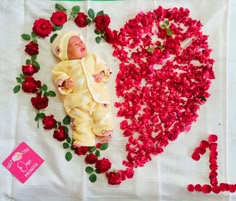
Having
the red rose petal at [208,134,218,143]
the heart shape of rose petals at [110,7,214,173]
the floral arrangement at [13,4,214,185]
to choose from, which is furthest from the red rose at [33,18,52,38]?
the red rose petal at [208,134,218,143]

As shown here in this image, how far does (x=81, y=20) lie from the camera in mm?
1146

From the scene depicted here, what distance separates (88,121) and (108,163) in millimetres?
131

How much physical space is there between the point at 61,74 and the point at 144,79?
0.79 feet

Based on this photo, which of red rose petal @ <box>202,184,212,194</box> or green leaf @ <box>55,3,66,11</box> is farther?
green leaf @ <box>55,3,66,11</box>

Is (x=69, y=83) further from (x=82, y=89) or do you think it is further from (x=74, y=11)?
(x=74, y=11)

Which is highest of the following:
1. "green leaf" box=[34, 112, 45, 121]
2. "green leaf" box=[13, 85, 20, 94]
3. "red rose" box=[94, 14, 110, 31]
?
"red rose" box=[94, 14, 110, 31]

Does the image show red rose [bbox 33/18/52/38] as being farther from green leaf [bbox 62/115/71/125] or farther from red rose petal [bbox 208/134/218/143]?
red rose petal [bbox 208/134/218/143]

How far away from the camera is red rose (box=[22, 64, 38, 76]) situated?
1.12 m

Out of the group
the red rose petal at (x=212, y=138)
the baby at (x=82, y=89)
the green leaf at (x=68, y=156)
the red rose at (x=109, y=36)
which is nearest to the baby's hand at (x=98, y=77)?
the baby at (x=82, y=89)

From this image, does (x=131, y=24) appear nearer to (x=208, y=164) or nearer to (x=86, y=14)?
(x=86, y=14)

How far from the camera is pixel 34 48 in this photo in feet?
3.73

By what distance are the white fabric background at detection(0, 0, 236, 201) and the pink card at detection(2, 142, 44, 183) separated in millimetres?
13

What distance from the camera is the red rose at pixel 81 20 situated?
115cm

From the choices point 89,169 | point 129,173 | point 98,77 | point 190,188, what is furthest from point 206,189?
Answer: point 98,77
